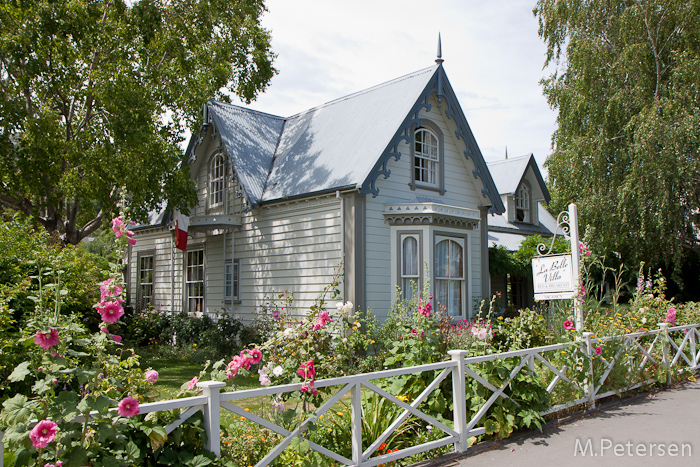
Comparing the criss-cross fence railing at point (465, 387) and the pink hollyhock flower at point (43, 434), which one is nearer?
the pink hollyhock flower at point (43, 434)

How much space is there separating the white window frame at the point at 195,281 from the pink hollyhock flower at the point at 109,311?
13000 mm

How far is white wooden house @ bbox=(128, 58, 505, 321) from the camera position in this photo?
12.4 meters

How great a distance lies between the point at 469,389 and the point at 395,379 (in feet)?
3.03

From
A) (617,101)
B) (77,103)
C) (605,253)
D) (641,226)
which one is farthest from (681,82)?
(77,103)

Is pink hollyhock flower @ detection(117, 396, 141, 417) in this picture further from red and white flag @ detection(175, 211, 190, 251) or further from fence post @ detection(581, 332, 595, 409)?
red and white flag @ detection(175, 211, 190, 251)

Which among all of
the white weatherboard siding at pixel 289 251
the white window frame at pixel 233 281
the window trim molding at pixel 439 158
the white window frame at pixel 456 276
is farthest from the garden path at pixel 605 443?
the white window frame at pixel 233 281

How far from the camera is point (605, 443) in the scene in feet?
21.0

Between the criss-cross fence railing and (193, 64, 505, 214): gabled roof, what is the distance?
5.84 m

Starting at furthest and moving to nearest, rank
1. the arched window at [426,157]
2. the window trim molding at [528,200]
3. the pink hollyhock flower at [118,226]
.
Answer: the window trim molding at [528,200]
the arched window at [426,157]
the pink hollyhock flower at [118,226]

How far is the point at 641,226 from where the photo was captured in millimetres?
17031

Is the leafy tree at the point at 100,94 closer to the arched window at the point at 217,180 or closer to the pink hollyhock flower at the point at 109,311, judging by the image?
the arched window at the point at 217,180

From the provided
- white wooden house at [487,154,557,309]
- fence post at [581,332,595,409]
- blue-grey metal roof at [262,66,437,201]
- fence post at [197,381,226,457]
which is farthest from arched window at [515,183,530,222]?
fence post at [197,381,226,457]

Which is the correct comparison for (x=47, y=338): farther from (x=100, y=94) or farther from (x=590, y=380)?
(x=100, y=94)

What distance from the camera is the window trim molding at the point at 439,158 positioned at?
43.9 feet
